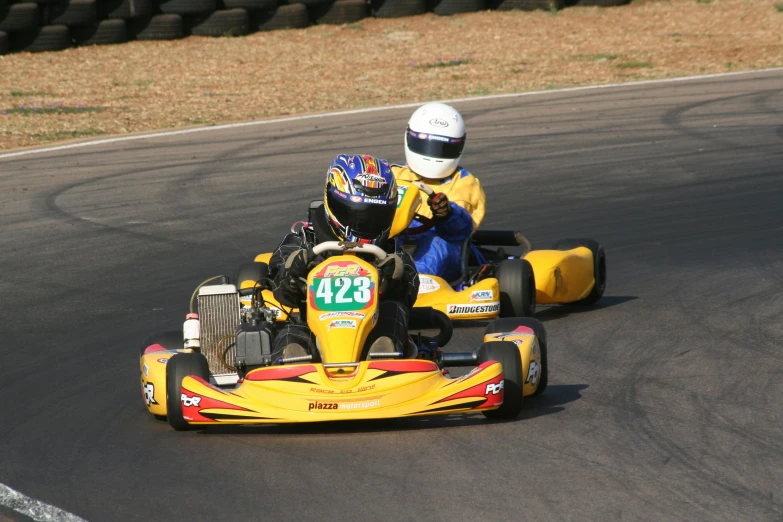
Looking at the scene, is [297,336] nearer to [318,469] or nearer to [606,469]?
[318,469]

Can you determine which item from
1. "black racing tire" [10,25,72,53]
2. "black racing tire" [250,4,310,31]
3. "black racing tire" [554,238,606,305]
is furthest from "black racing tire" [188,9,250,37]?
"black racing tire" [554,238,606,305]

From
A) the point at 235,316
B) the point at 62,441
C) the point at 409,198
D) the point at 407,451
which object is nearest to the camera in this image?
the point at 407,451

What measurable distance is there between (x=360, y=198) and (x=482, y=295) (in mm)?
1698

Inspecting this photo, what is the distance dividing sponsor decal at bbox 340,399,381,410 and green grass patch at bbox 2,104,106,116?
12910 mm

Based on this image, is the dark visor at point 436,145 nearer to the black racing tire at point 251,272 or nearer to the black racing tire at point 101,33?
the black racing tire at point 251,272

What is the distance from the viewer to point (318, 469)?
14.8ft

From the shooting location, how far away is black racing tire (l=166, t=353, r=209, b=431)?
4.97 meters

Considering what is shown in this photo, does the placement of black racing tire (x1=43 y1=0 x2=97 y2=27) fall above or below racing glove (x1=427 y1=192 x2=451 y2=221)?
below

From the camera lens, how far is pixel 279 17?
22.9 m

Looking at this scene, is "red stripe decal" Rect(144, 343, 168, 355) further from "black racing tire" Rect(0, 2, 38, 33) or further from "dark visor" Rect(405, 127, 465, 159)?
"black racing tire" Rect(0, 2, 38, 33)

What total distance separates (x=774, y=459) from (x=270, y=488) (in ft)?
5.65

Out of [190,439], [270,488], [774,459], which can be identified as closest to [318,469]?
[270,488]

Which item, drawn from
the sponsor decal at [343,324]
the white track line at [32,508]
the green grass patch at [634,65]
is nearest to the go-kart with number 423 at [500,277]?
the sponsor decal at [343,324]

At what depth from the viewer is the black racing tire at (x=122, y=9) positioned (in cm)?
2081
